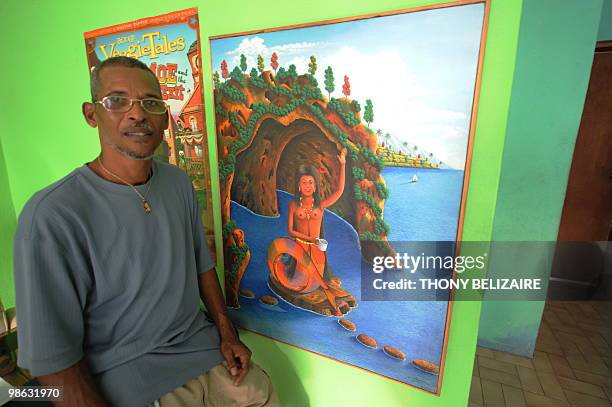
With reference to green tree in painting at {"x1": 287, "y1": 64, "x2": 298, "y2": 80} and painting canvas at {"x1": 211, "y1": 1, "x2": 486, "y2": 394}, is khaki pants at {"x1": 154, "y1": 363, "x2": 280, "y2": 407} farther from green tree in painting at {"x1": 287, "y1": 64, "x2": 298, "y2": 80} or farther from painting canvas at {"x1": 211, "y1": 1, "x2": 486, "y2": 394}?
green tree in painting at {"x1": 287, "y1": 64, "x2": 298, "y2": 80}

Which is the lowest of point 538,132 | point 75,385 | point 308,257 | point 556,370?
point 556,370

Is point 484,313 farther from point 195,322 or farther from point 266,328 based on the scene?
point 195,322

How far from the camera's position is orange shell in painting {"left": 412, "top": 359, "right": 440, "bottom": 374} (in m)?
1.06

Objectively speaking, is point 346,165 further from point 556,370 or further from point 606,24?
point 606,24

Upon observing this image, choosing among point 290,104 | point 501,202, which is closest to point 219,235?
point 290,104

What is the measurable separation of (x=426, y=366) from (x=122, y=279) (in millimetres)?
1013

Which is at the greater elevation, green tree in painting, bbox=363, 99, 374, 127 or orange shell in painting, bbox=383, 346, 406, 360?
green tree in painting, bbox=363, 99, 374, 127

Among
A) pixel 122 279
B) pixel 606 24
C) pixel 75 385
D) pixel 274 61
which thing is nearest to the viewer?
pixel 75 385

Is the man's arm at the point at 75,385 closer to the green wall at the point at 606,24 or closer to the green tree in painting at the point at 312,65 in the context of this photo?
the green tree in painting at the point at 312,65

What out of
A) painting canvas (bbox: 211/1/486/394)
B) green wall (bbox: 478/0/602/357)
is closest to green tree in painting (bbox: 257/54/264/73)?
painting canvas (bbox: 211/1/486/394)

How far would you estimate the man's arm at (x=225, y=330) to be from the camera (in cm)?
111

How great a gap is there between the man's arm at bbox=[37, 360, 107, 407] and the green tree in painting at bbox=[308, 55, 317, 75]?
1.07m

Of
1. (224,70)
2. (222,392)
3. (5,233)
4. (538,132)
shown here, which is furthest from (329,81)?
(5,233)

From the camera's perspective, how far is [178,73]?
126 cm
